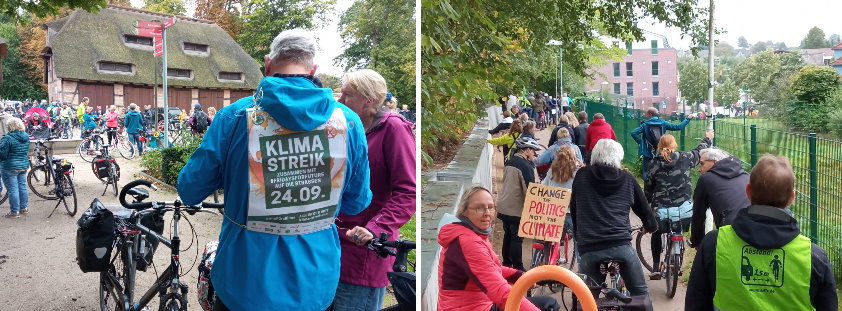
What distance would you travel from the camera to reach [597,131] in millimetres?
2434

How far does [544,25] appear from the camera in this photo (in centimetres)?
259

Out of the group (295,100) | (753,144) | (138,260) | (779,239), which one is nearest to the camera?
(295,100)

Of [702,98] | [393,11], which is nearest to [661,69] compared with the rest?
[702,98]

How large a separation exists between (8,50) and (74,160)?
43 centimetres

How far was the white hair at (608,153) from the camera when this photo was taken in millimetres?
2426

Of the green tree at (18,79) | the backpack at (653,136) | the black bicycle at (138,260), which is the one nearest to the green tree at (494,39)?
the backpack at (653,136)

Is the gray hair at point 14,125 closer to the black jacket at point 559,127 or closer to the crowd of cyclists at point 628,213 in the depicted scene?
the crowd of cyclists at point 628,213

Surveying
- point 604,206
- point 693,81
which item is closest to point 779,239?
point 693,81

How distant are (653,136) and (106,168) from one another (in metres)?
1.78

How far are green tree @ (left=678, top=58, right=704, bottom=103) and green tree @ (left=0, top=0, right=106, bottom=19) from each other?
1.66 m

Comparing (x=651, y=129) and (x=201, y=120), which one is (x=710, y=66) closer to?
(x=651, y=129)

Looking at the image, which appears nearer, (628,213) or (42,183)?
(42,183)

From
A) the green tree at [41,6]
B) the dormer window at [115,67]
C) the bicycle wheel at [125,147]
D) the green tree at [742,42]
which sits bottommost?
the bicycle wheel at [125,147]

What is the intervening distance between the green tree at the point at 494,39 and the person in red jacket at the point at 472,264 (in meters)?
0.57
